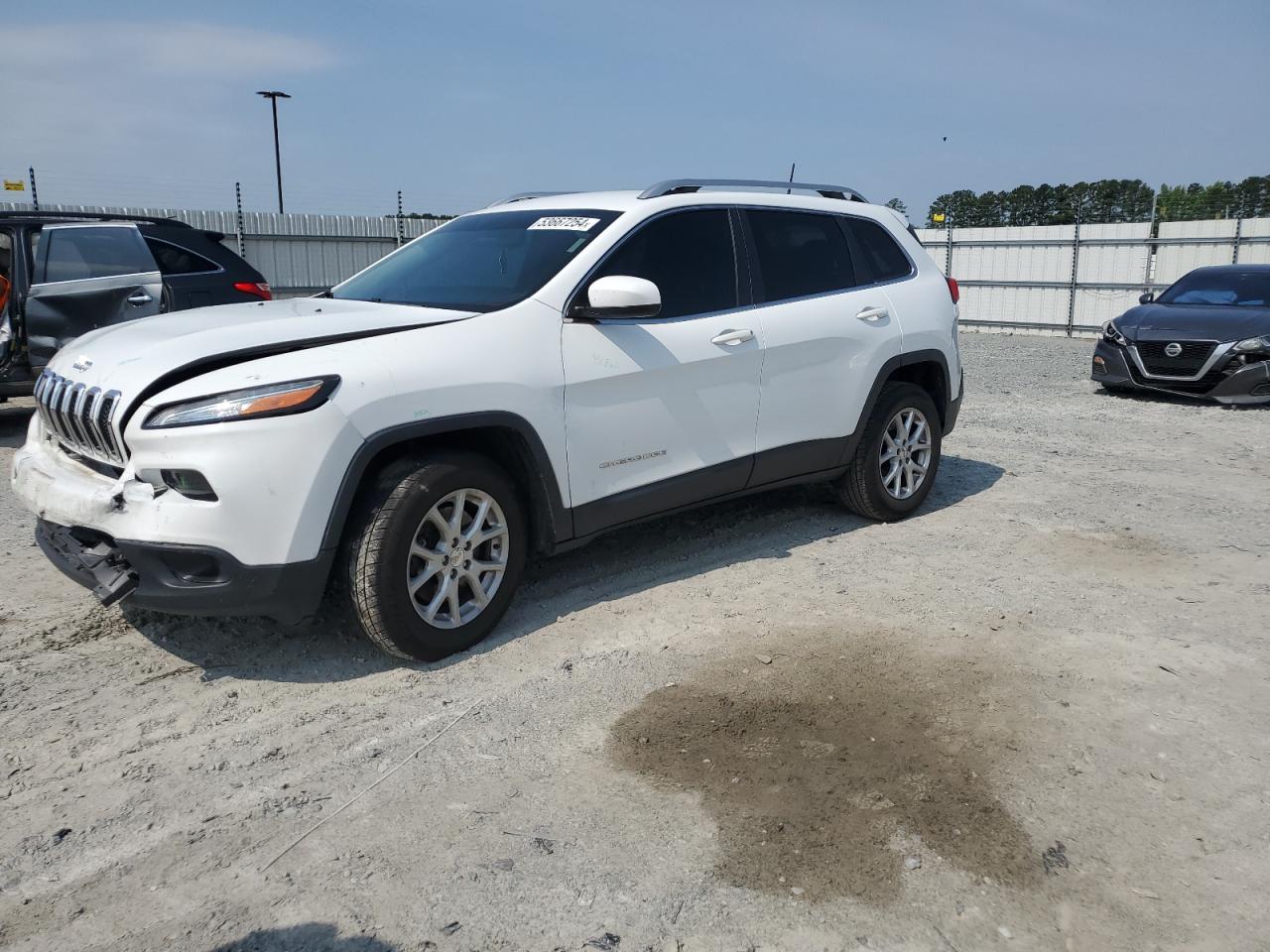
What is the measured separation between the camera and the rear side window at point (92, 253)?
27.4ft

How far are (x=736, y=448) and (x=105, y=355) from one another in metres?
2.76

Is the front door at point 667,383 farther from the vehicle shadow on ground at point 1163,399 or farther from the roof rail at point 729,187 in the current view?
the vehicle shadow on ground at point 1163,399

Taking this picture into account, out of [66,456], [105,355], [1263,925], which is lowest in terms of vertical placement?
[1263,925]

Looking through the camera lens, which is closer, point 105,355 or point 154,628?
point 105,355

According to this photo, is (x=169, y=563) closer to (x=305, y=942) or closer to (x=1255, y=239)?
(x=305, y=942)

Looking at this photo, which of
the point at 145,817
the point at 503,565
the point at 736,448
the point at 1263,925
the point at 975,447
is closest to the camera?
the point at 1263,925

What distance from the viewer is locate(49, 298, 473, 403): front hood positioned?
3.56 m

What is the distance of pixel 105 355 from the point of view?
12.5 ft

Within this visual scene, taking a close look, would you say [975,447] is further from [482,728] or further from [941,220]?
[941,220]

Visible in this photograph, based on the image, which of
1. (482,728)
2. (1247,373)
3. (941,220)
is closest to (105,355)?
(482,728)

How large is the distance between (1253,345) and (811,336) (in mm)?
7612

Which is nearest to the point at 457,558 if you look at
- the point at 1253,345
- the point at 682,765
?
the point at 682,765

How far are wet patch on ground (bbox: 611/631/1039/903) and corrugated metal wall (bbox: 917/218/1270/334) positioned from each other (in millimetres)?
17825

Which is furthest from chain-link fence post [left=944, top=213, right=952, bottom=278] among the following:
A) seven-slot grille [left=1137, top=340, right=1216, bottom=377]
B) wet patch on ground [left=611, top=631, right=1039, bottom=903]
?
wet patch on ground [left=611, top=631, right=1039, bottom=903]
